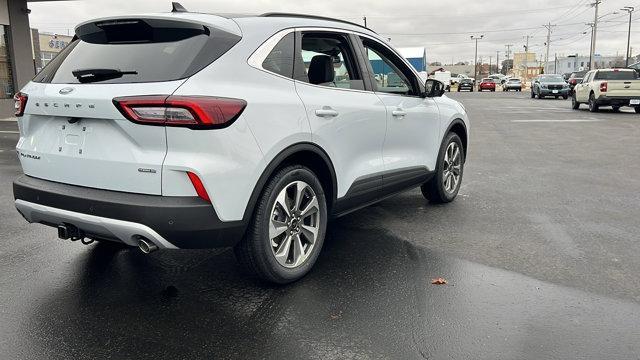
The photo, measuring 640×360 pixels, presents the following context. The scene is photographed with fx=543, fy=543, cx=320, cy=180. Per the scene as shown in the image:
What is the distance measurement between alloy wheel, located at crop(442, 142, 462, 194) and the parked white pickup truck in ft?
56.0

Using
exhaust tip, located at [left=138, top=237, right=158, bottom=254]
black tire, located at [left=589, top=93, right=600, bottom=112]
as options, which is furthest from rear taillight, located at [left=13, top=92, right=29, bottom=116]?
black tire, located at [left=589, top=93, right=600, bottom=112]

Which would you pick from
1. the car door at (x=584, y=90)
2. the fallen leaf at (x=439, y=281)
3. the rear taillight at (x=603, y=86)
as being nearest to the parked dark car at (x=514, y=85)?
the car door at (x=584, y=90)

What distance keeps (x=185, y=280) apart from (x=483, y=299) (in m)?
2.00

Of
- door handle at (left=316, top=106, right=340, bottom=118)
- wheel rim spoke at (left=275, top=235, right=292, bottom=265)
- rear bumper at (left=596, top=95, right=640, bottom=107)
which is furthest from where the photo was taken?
rear bumper at (left=596, top=95, right=640, bottom=107)

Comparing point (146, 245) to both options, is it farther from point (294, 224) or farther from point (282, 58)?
point (282, 58)

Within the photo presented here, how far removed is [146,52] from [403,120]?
239 centimetres

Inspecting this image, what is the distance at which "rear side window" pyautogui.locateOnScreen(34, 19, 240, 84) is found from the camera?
3059 millimetres

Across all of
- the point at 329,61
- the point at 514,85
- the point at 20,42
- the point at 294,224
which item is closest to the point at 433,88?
the point at 329,61

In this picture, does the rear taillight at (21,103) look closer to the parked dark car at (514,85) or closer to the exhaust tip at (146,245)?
the exhaust tip at (146,245)

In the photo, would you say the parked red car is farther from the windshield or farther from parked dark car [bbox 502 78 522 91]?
the windshield

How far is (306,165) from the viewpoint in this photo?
148 inches

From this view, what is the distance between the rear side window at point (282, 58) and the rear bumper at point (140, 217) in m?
1.02

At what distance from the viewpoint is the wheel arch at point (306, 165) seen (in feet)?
10.6

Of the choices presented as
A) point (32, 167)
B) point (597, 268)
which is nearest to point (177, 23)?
point (32, 167)
